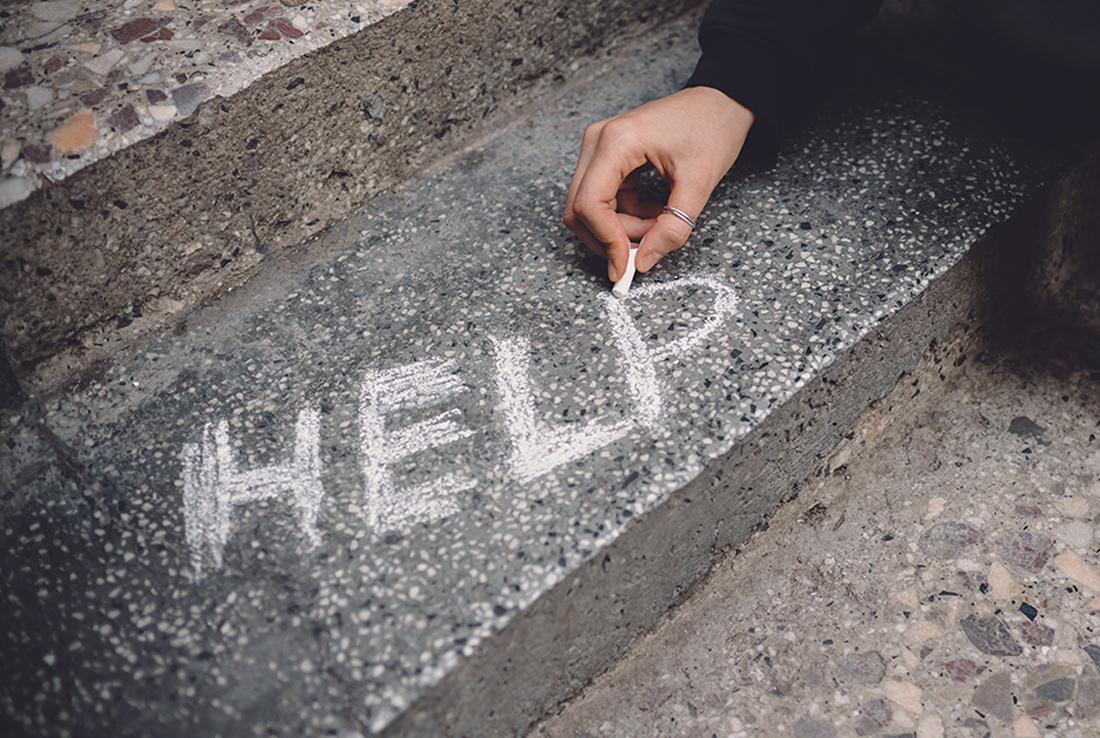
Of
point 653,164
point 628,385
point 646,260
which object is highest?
point 653,164

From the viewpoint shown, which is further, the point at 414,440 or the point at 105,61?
the point at 105,61

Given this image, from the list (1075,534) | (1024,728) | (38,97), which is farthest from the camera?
(1075,534)

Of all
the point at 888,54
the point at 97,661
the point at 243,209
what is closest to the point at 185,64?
the point at 243,209

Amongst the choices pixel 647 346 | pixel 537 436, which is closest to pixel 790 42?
pixel 647 346

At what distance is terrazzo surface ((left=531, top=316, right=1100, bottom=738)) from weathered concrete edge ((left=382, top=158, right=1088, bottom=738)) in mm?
73

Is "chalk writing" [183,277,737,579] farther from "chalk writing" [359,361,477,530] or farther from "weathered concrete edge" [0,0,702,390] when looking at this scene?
"weathered concrete edge" [0,0,702,390]

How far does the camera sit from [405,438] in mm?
1208

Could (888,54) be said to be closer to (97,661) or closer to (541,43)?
(541,43)

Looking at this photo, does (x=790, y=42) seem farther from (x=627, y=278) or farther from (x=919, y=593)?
(x=919, y=593)

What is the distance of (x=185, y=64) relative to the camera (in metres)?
1.31

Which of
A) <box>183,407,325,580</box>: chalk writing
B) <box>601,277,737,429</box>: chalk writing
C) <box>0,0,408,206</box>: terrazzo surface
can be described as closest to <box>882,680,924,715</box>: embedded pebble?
<box>601,277,737,429</box>: chalk writing

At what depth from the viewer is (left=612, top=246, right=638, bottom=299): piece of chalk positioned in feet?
4.43

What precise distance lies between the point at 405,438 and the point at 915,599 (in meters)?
0.98

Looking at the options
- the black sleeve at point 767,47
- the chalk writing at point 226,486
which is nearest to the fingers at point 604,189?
the black sleeve at point 767,47
